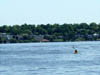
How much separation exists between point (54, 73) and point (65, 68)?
636cm

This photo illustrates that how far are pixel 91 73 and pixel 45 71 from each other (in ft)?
20.4

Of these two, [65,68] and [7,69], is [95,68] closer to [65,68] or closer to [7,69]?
[65,68]

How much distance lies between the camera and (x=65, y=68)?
2763 inches

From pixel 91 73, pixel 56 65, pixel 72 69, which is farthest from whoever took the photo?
pixel 56 65

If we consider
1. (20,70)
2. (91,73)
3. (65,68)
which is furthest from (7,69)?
(91,73)

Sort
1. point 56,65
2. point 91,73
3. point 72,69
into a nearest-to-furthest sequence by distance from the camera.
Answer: point 91,73, point 72,69, point 56,65

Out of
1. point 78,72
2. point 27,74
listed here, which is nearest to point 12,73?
point 27,74

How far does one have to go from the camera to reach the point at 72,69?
68.4 m

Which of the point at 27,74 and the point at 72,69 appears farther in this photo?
the point at 72,69

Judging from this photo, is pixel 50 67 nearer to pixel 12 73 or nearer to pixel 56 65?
pixel 56 65

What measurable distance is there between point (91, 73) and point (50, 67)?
10.5m

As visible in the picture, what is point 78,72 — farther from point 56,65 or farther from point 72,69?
point 56,65

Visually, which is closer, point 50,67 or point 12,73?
point 12,73

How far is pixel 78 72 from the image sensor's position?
211 ft
